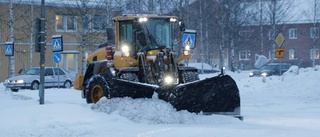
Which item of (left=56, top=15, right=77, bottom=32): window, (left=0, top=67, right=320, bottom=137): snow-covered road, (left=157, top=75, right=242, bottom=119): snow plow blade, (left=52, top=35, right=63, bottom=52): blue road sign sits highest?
(left=56, top=15, right=77, bottom=32): window

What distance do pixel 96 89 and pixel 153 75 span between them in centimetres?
231

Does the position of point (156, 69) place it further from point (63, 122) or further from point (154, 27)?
point (63, 122)

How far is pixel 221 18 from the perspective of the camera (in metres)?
48.3

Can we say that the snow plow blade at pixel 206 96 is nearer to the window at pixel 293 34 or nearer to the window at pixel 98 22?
the window at pixel 98 22

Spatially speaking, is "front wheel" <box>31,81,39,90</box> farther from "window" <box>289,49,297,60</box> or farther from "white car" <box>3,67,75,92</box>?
"window" <box>289,49,297,60</box>

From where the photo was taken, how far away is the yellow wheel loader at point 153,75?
14.6m

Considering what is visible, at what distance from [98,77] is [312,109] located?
26.1 feet

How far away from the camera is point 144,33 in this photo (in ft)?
55.3

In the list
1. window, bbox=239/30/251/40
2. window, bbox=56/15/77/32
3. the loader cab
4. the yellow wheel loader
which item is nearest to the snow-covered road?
the yellow wheel loader

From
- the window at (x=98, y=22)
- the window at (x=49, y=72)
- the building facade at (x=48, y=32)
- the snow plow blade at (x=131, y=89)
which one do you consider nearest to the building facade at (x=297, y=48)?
the building facade at (x=48, y=32)

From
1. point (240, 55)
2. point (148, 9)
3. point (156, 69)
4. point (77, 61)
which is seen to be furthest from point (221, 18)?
point (156, 69)

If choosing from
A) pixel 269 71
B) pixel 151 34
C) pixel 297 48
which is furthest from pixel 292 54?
pixel 151 34

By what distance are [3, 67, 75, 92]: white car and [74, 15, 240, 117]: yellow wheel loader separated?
1669 cm

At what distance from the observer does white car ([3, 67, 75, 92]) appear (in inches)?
1347
